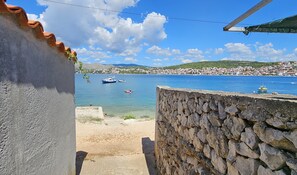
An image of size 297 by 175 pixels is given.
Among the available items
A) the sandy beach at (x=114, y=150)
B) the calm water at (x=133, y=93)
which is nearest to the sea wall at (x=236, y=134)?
the sandy beach at (x=114, y=150)

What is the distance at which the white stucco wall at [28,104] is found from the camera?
251 centimetres

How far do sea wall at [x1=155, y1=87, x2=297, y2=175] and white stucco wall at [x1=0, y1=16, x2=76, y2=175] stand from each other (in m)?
2.12

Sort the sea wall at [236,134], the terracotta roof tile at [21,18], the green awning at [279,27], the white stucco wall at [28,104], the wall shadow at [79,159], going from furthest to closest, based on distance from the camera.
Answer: the wall shadow at [79,159], the green awning at [279,27], the white stucco wall at [28,104], the terracotta roof tile at [21,18], the sea wall at [236,134]

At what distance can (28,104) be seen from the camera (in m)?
3.11

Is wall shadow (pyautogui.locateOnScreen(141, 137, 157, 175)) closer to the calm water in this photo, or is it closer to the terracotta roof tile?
the terracotta roof tile

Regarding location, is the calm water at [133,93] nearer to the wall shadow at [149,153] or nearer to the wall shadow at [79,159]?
the wall shadow at [149,153]

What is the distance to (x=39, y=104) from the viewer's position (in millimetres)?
3508

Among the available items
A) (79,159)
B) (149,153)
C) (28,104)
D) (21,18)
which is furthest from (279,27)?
(79,159)

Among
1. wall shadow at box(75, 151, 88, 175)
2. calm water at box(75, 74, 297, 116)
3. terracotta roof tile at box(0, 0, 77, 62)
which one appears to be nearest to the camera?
terracotta roof tile at box(0, 0, 77, 62)

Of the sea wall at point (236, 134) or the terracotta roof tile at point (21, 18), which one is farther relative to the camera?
the terracotta roof tile at point (21, 18)

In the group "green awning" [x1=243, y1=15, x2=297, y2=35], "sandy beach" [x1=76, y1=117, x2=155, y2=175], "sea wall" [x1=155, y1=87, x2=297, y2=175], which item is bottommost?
"sandy beach" [x1=76, y1=117, x2=155, y2=175]

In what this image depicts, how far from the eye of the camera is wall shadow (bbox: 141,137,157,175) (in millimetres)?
7898

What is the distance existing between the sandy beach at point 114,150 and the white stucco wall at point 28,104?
9.83 feet

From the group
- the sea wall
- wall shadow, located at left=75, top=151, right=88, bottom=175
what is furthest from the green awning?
wall shadow, located at left=75, top=151, right=88, bottom=175
